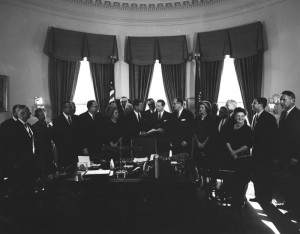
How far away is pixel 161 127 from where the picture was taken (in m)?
6.88

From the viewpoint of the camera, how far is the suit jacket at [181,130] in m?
5.79

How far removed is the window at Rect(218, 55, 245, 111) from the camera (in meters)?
9.49

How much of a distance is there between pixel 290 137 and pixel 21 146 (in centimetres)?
413

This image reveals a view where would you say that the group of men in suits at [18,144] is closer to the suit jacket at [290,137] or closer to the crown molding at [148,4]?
the suit jacket at [290,137]

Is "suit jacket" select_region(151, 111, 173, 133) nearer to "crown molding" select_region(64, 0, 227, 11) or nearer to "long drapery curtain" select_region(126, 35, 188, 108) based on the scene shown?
"long drapery curtain" select_region(126, 35, 188, 108)

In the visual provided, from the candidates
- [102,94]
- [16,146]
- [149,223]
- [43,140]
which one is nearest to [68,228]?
[149,223]

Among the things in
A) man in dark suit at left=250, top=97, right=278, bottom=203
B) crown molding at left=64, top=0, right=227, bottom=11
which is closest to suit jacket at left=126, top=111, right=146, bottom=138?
man in dark suit at left=250, top=97, right=278, bottom=203

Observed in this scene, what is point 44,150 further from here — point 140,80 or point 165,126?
point 140,80

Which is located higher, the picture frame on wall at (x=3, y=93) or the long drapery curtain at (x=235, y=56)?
the long drapery curtain at (x=235, y=56)

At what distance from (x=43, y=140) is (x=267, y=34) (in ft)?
21.1

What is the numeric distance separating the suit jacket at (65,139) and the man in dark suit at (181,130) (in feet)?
6.23

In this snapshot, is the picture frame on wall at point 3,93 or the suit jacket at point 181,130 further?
the picture frame on wall at point 3,93

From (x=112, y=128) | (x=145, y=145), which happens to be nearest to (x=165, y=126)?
(x=145, y=145)

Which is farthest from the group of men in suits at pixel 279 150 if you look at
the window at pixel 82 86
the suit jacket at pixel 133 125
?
the window at pixel 82 86
